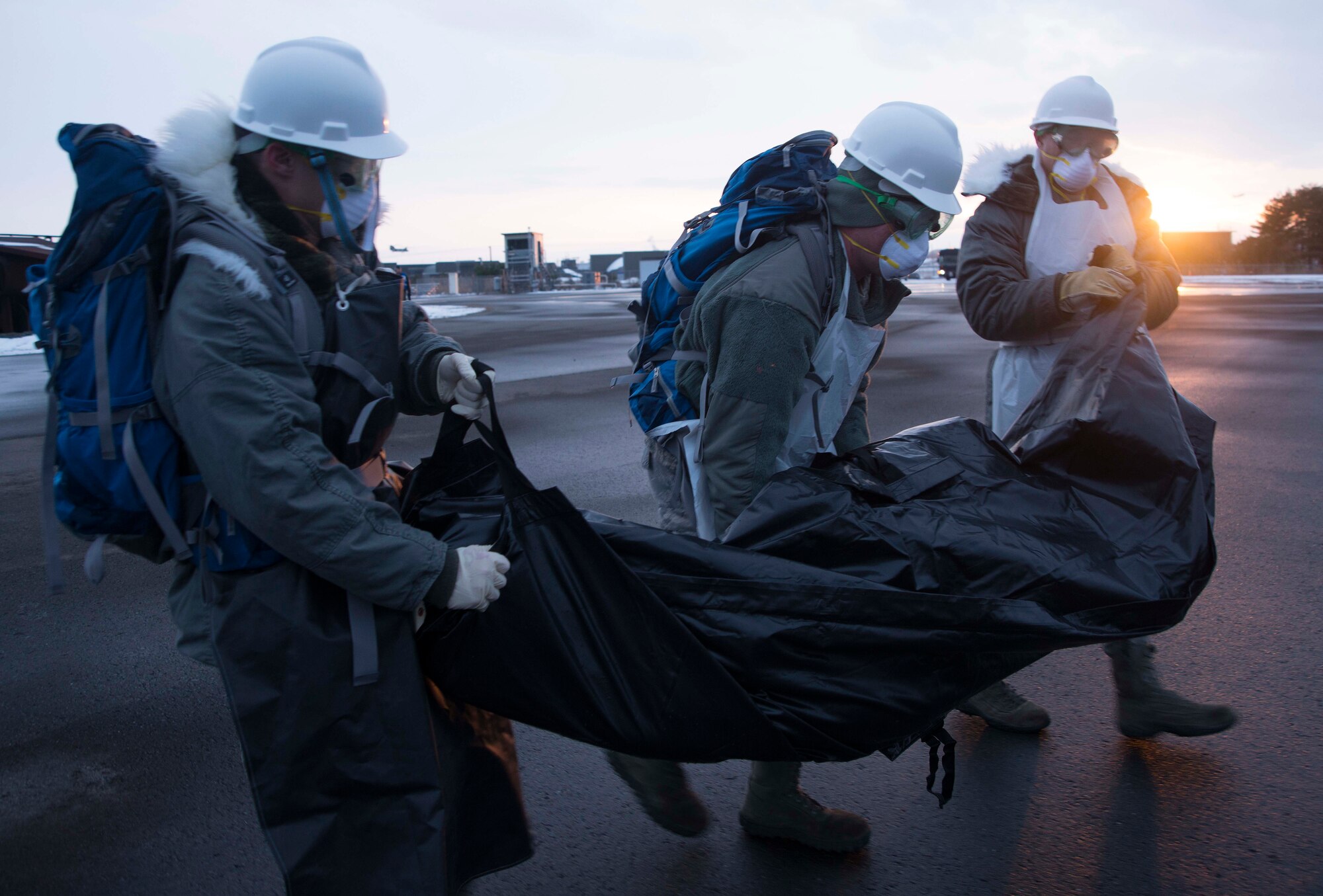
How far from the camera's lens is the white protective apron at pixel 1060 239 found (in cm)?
300

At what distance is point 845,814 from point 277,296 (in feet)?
6.23

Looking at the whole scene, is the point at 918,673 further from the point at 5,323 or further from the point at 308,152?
the point at 5,323

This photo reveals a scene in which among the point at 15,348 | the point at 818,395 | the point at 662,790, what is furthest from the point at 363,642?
Result: the point at 15,348

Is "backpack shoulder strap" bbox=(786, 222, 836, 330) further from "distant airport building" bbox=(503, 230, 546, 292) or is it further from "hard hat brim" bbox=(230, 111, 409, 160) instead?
"distant airport building" bbox=(503, 230, 546, 292)

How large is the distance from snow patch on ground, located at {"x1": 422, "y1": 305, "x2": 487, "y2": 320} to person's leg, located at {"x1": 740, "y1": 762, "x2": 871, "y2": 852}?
24022 mm

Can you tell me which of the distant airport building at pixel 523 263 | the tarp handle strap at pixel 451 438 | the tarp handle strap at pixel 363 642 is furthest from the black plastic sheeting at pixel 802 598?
the distant airport building at pixel 523 263

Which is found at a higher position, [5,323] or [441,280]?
[5,323]

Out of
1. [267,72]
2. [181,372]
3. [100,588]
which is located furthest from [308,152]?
[100,588]

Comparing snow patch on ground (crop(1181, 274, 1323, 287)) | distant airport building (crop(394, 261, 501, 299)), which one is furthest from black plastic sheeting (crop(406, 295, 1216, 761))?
distant airport building (crop(394, 261, 501, 299))

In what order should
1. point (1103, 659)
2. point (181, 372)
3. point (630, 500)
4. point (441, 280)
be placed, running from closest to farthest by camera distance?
point (181, 372) < point (1103, 659) < point (630, 500) < point (441, 280)

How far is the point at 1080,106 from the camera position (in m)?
2.93

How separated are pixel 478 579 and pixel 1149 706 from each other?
2.28m

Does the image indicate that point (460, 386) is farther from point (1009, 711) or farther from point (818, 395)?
point (1009, 711)

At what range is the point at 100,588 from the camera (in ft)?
14.5
